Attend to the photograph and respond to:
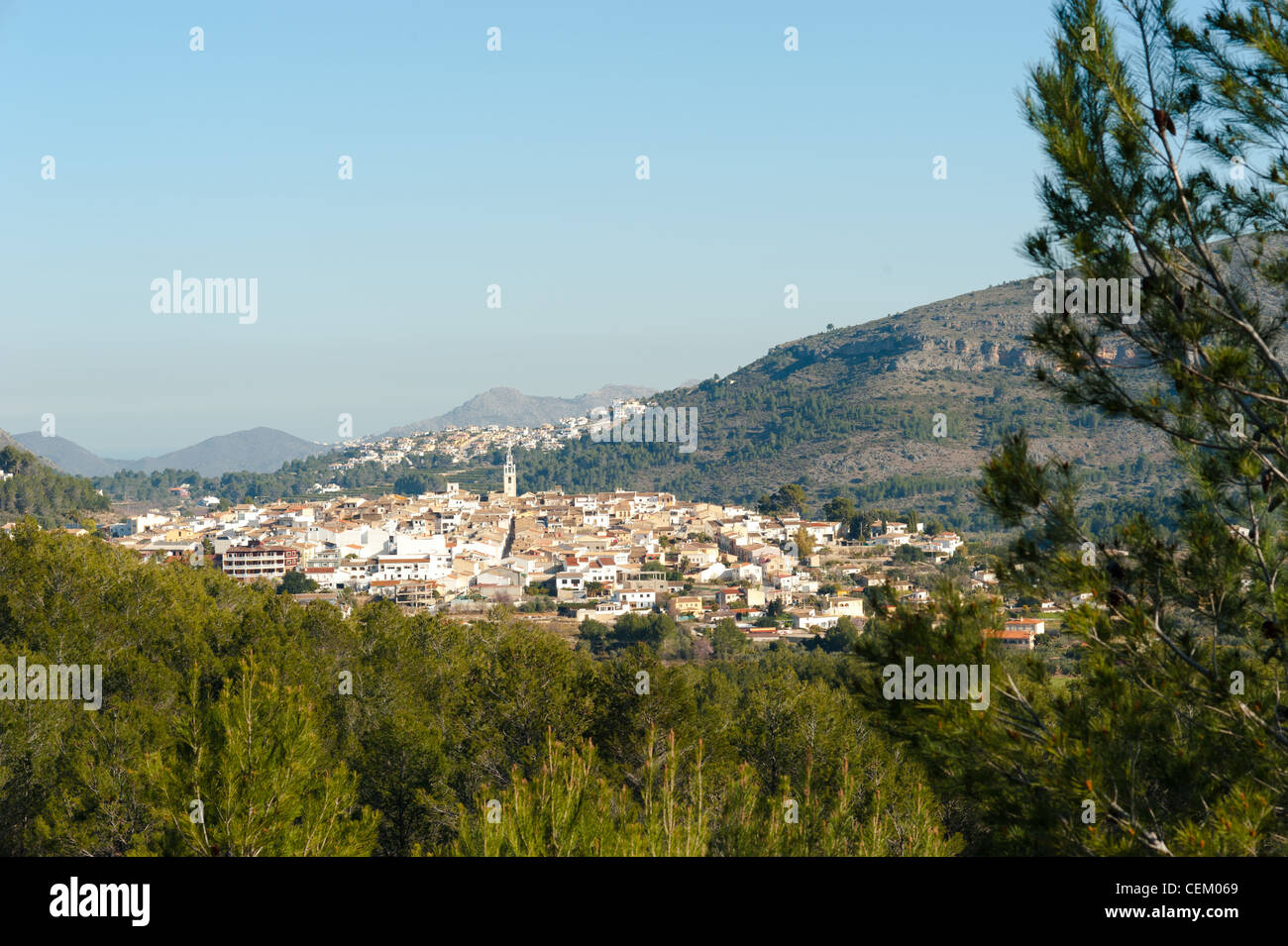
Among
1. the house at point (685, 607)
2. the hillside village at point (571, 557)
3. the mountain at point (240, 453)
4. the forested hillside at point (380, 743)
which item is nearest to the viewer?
the forested hillside at point (380, 743)

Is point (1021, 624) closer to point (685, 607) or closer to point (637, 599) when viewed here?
point (685, 607)

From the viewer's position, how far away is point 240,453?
172375 mm

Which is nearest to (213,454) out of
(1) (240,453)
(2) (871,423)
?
(1) (240,453)

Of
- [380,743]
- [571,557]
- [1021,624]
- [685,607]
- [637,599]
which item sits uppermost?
[1021,624]

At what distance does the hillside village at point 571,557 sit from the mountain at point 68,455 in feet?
276

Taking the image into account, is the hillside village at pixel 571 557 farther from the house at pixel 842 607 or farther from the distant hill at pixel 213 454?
the distant hill at pixel 213 454

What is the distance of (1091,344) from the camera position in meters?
3.26

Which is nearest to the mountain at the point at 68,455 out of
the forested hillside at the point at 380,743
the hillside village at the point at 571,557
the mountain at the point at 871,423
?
the mountain at the point at 871,423

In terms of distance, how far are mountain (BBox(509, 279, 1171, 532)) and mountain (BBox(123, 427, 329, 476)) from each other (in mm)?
81784

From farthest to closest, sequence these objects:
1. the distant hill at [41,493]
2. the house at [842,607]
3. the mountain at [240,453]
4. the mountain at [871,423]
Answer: the mountain at [240,453] → the mountain at [871,423] → the distant hill at [41,493] → the house at [842,607]

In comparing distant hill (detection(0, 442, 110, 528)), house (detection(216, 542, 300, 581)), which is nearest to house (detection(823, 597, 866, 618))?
house (detection(216, 542, 300, 581))

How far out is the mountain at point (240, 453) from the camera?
6240 inches

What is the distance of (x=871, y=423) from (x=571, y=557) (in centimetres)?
3710

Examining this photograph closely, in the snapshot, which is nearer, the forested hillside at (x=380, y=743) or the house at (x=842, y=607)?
the forested hillside at (x=380, y=743)
